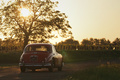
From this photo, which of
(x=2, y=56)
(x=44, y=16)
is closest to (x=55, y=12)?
(x=44, y=16)

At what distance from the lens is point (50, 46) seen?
20.5 metres

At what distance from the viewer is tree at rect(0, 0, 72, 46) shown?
46.4 m

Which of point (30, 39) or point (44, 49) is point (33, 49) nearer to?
point (44, 49)

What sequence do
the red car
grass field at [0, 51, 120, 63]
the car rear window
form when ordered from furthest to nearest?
1. grass field at [0, 51, 120, 63]
2. the car rear window
3. the red car

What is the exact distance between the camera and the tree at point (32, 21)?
46.4 metres

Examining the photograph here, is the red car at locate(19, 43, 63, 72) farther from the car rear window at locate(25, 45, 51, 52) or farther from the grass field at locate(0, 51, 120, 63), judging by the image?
the grass field at locate(0, 51, 120, 63)

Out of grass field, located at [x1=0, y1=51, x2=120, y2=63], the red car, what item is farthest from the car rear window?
grass field, located at [x1=0, y1=51, x2=120, y2=63]

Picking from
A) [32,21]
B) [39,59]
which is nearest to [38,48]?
[39,59]

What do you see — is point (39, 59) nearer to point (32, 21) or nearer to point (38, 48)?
point (38, 48)

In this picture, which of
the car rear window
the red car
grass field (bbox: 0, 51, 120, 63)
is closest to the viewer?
the red car

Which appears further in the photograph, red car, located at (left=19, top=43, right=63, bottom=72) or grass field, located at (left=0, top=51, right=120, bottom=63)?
grass field, located at (left=0, top=51, right=120, bottom=63)

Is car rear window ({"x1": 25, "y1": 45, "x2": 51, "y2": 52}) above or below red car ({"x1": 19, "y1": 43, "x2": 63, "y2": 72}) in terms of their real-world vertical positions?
above

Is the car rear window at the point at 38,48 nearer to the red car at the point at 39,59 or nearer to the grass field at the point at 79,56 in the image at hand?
the red car at the point at 39,59

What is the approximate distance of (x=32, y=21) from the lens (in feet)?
156
